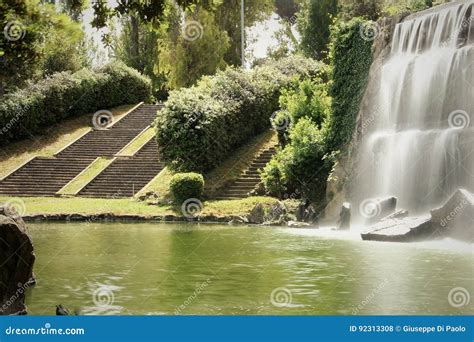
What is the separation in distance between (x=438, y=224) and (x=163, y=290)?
9663 mm

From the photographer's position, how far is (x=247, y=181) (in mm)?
32219

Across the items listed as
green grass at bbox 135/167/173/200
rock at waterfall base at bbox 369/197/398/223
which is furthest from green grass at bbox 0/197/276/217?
rock at waterfall base at bbox 369/197/398/223

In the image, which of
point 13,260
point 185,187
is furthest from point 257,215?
point 13,260

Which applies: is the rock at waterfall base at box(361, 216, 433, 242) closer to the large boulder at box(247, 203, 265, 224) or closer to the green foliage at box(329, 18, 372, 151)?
the large boulder at box(247, 203, 265, 224)

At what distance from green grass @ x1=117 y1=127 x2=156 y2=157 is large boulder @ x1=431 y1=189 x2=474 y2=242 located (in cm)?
2060

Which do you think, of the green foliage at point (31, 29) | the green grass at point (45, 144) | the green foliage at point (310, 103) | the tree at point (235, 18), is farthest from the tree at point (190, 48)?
the green foliage at point (31, 29)

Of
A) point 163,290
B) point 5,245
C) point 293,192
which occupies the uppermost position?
point 5,245

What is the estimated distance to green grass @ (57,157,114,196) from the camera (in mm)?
33072

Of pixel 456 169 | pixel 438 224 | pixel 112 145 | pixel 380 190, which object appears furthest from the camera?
pixel 112 145

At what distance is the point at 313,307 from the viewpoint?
1043cm

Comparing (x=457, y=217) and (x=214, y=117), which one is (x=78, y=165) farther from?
(x=457, y=217)

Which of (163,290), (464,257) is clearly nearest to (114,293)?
(163,290)

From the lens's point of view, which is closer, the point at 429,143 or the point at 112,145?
the point at 429,143

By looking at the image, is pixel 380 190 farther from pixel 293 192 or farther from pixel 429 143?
pixel 293 192
